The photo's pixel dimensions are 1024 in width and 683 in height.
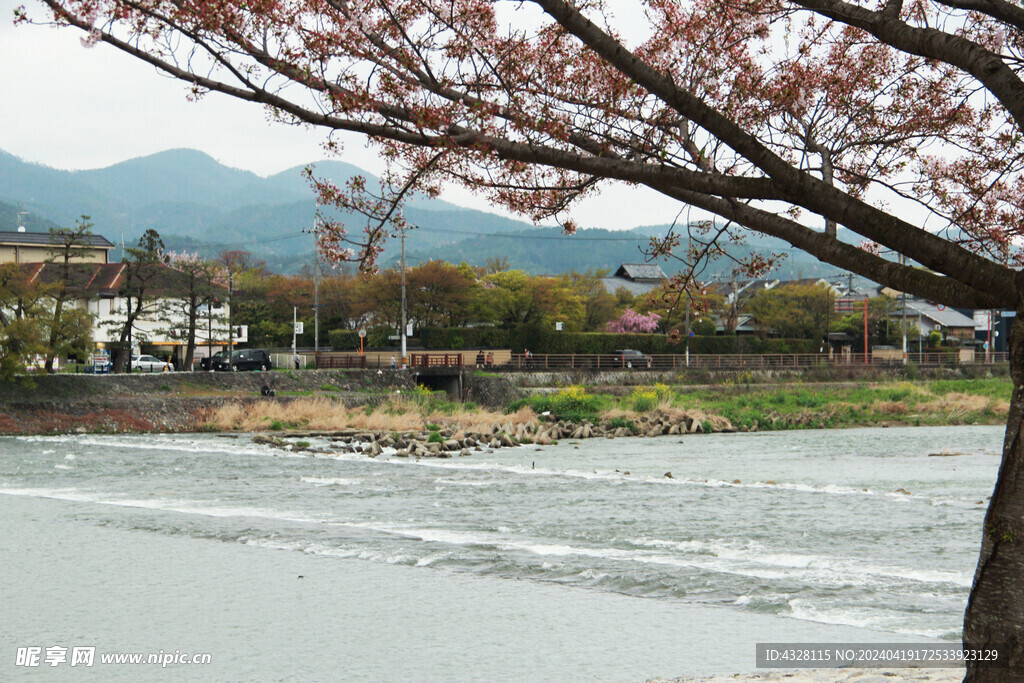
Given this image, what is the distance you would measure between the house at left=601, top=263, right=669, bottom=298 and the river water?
220 feet

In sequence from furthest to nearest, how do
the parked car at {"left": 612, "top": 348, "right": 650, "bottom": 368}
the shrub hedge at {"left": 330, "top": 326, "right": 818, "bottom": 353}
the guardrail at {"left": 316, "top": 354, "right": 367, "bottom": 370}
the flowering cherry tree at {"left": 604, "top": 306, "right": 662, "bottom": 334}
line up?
the flowering cherry tree at {"left": 604, "top": 306, "right": 662, "bottom": 334} < the shrub hedge at {"left": 330, "top": 326, "right": 818, "bottom": 353} < the parked car at {"left": 612, "top": 348, "right": 650, "bottom": 368} < the guardrail at {"left": 316, "top": 354, "right": 367, "bottom": 370}

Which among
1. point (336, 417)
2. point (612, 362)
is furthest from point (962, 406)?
point (336, 417)

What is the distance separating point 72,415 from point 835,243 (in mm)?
34934

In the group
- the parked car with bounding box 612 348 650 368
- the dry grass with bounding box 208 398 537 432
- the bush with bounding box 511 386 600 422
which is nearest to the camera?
the dry grass with bounding box 208 398 537 432

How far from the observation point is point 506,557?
39.4 ft

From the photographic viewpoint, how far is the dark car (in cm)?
5394

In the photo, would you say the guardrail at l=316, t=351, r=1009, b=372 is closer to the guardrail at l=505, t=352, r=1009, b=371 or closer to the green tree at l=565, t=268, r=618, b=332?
the guardrail at l=505, t=352, r=1009, b=371

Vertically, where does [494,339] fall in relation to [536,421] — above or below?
above

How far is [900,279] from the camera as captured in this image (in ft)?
17.7

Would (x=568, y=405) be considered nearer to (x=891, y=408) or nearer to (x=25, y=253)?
(x=891, y=408)

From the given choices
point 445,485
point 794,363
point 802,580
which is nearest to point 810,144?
point 802,580

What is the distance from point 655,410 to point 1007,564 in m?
35.8

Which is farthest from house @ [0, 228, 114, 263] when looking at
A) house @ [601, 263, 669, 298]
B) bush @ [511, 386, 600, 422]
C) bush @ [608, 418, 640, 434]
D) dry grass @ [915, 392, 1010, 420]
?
dry grass @ [915, 392, 1010, 420]

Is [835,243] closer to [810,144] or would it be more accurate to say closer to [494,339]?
[810,144]
